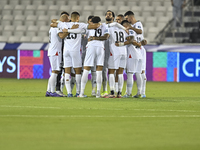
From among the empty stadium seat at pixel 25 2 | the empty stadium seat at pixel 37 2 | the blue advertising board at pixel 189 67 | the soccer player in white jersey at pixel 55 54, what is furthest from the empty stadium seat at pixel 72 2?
the soccer player in white jersey at pixel 55 54

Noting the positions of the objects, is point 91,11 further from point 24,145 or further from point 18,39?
point 24,145

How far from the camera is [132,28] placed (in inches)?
423

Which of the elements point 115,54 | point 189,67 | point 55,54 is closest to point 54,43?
point 55,54

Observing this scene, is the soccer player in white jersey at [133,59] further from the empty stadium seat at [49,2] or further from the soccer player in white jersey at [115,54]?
the empty stadium seat at [49,2]

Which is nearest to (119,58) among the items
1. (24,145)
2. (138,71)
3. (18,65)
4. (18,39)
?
(138,71)

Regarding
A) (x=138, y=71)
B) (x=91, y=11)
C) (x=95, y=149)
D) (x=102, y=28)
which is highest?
(x=91, y=11)

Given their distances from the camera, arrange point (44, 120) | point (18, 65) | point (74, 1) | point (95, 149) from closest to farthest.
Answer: point (95, 149) → point (44, 120) → point (18, 65) → point (74, 1)

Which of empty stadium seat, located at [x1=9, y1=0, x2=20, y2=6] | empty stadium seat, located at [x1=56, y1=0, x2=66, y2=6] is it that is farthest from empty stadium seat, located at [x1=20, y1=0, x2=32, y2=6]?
empty stadium seat, located at [x1=56, y1=0, x2=66, y2=6]

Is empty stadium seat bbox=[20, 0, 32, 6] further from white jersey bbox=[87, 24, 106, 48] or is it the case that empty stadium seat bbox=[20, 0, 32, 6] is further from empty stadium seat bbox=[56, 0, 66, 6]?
white jersey bbox=[87, 24, 106, 48]

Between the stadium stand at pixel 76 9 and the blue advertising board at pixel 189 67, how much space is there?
3.77 meters

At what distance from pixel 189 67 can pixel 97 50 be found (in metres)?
8.61

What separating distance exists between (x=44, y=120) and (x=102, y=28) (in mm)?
4280

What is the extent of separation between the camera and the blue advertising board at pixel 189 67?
1812cm

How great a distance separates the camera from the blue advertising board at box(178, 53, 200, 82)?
59.5 feet
